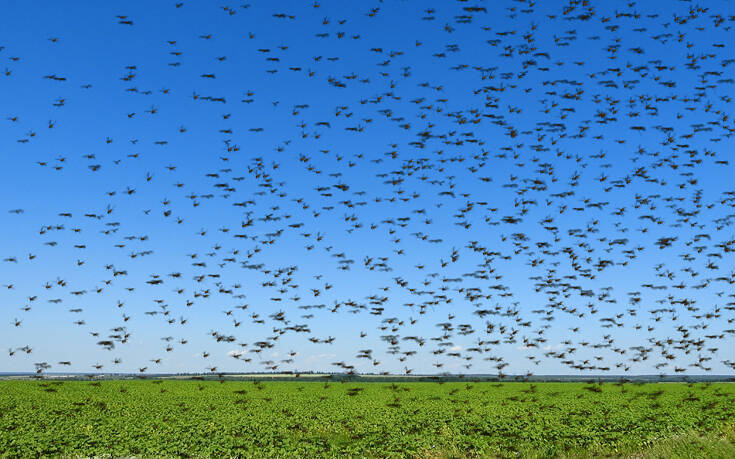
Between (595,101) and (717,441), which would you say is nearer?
(717,441)

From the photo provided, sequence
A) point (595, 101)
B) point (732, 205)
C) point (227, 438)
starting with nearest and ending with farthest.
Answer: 1. point (595, 101)
2. point (732, 205)
3. point (227, 438)

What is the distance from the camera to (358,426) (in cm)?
3488

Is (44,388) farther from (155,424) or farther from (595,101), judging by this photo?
(595,101)

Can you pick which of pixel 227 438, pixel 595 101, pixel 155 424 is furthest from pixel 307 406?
pixel 595 101

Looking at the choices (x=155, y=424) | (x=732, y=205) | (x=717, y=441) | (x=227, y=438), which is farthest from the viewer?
(x=155, y=424)

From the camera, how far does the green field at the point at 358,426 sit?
2619cm

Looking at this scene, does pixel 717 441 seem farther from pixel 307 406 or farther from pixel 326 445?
pixel 307 406

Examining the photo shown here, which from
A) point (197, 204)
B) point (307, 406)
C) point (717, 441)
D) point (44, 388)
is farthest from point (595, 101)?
point (44, 388)

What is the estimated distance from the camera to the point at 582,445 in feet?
92.9

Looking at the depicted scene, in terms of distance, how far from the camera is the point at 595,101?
24.5 m

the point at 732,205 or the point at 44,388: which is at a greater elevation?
the point at 732,205

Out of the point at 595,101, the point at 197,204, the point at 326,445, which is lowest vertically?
the point at 326,445

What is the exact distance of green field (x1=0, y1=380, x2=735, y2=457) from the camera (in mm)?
26188

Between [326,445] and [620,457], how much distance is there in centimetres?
1307
